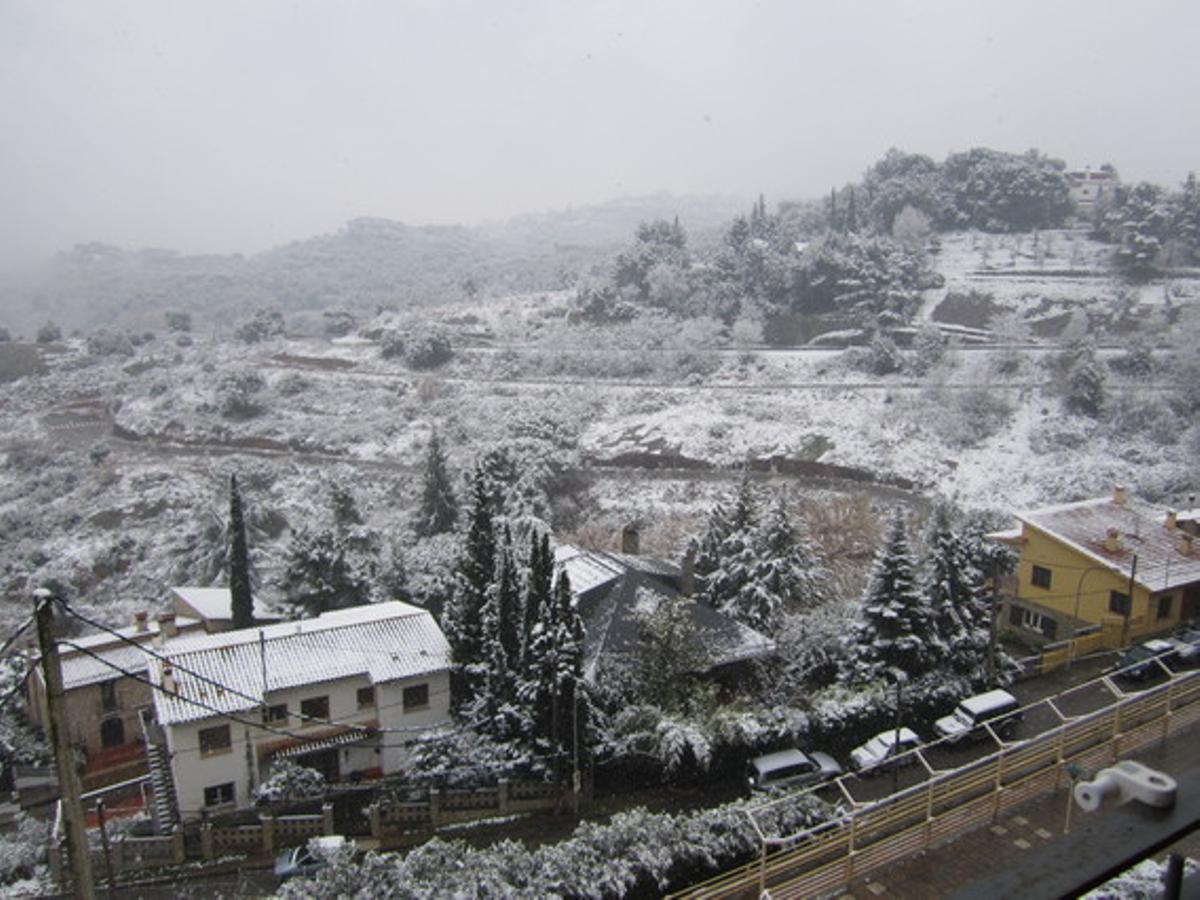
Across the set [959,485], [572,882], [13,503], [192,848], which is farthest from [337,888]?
[13,503]

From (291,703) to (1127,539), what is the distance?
18.4 metres

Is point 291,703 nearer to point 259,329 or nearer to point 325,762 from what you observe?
point 325,762

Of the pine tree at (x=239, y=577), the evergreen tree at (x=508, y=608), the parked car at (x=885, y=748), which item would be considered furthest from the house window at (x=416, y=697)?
the parked car at (x=885, y=748)

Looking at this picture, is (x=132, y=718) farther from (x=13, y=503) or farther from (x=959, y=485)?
(x=959, y=485)

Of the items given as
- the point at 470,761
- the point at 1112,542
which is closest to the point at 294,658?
the point at 470,761

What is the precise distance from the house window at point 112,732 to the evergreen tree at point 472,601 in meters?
8.51

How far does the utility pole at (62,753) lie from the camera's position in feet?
21.3

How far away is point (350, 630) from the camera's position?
1809 cm

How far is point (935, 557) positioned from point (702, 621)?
478 centimetres

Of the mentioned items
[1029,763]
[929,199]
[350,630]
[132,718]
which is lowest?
[132,718]

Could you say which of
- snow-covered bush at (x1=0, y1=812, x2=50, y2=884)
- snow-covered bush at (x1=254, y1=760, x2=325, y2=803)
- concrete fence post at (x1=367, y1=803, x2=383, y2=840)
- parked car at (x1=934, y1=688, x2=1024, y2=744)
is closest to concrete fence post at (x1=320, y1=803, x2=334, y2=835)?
concrete fence post at (x1=367, y1=803, x2=383, y2=840)

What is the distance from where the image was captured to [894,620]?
1633cm

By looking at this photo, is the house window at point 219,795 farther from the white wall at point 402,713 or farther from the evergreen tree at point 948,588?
the evergreen tree at point 948,588

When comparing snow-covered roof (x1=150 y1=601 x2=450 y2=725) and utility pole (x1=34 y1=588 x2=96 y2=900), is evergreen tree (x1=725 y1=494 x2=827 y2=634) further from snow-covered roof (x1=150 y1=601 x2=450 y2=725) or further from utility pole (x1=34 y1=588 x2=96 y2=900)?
utility pole (x1=34 y1=588 x2=96 y2=900)
